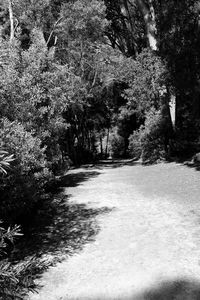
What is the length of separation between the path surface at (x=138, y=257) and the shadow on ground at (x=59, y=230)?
279 millimetres

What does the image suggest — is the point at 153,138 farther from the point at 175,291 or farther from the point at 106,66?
the point at 175,291

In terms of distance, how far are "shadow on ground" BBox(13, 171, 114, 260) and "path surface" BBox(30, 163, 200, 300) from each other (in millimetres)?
279

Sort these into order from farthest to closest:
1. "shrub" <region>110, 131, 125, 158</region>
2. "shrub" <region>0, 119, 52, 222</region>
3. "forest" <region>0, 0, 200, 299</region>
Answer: "shrub" <region>110, 131, 125, 158</region>, "forest" <region>0, 0, 200, 299</region>, "shrub" <region>0, 119, 52, 222</region>

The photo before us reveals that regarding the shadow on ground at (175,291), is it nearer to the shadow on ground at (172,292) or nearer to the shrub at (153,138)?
the shadow on ground at (172,292)

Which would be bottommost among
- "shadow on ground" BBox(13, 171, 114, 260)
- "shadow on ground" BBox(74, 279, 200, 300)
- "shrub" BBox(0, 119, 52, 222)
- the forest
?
"shadow on ground" BBox(74, 279, 200, 300)

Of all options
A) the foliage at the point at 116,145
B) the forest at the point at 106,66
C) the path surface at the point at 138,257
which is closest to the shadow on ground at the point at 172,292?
the path surface at the point at 138,257

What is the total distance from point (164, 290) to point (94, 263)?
1.56m

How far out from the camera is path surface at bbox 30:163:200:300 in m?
5.36

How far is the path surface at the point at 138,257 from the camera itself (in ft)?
17.6

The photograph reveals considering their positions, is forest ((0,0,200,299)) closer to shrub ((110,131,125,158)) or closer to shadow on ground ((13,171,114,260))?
shadow on ground ((13,171,114,260))

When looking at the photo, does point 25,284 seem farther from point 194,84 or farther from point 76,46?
point 76,46

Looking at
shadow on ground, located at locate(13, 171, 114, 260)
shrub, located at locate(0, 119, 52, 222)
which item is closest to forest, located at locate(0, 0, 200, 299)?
shadow on ground, located at locate(13, 171, 114, 260)

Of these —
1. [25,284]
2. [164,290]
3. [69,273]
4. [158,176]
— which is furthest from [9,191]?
[158,176]

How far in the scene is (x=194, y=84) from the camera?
725 inches
